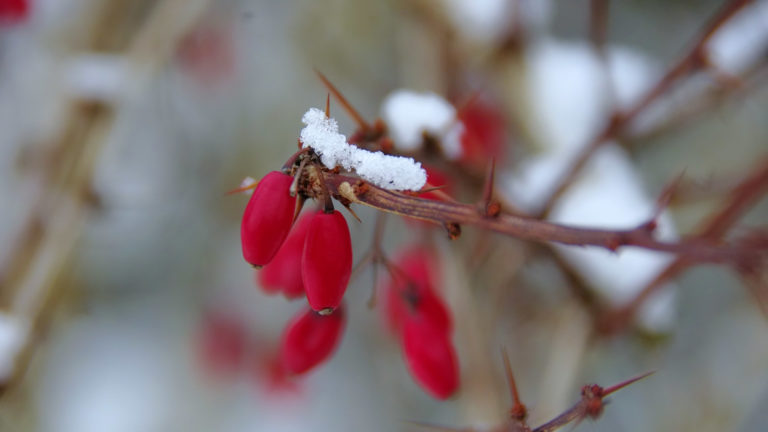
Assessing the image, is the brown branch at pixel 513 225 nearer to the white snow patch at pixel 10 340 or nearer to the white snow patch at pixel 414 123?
the white snow patch at pixel 414 123

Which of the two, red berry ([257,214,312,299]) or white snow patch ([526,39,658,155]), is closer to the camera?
red berry ([257,214,312,299])

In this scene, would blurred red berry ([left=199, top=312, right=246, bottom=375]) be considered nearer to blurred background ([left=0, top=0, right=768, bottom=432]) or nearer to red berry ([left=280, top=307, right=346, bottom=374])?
blurred background ([left=0, top=0, right=768, bottom=432])

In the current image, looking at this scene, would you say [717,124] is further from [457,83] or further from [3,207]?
[3,207]

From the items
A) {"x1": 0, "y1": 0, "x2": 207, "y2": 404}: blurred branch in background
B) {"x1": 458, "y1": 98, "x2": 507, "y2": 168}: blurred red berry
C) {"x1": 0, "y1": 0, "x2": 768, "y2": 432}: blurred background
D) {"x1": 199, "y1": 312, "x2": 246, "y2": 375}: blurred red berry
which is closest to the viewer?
{"x1": 0, "y1": 0, "x2": 207, "y2": 404}: blurred branch in background

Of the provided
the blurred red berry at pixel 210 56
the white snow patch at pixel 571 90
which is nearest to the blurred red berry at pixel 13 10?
the blurred red berry at pixel 210 56

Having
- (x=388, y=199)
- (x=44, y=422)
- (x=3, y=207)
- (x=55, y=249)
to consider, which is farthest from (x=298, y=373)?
(x=3, y=207)

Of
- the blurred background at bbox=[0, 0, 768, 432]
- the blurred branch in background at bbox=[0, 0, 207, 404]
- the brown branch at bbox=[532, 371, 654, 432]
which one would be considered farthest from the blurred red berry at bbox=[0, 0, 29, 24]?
the brown branch at bbox=[532, 371, 654, 432]
